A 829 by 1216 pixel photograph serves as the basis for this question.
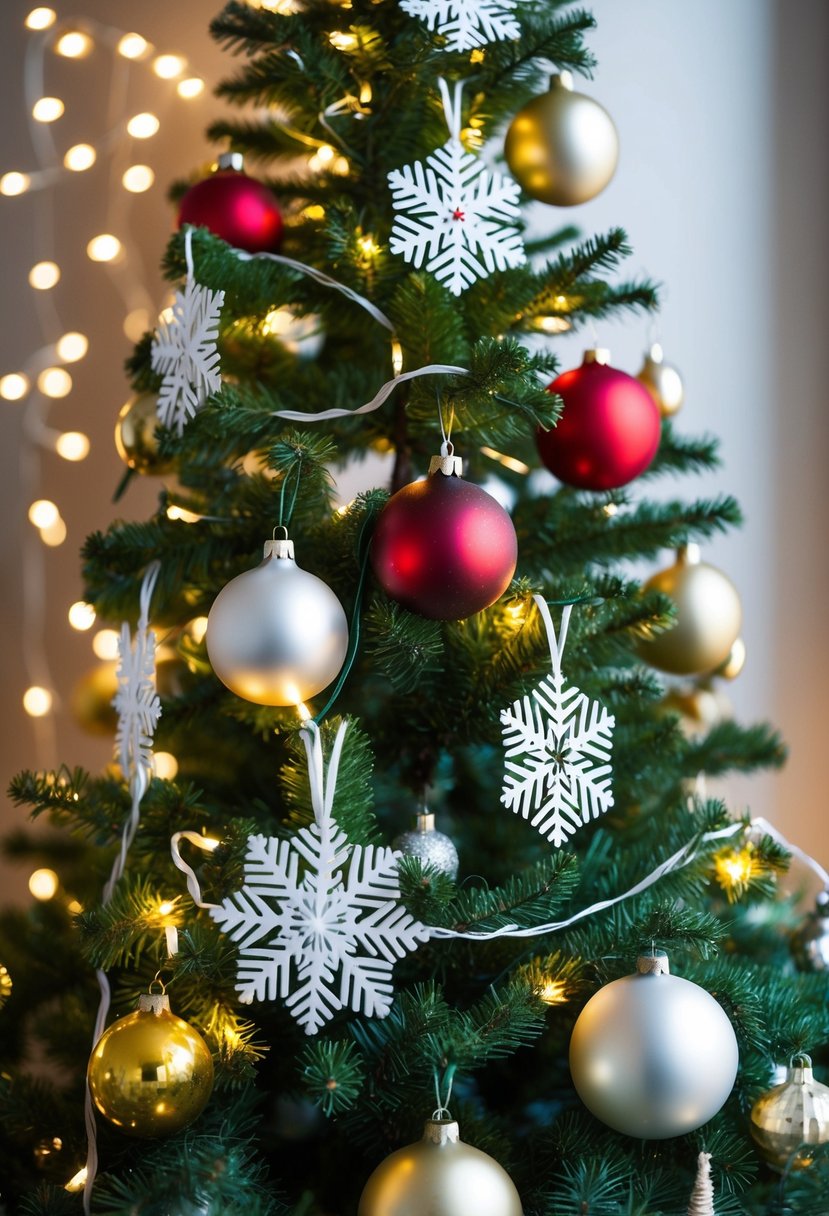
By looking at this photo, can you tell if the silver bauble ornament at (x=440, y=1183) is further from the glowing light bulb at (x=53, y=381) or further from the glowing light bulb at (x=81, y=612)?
the glowing light bulb at (x=53, y=381)

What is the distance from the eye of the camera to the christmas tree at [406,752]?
2.08 feet

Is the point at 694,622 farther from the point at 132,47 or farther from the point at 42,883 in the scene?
the point at 132,47

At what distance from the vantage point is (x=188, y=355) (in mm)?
735

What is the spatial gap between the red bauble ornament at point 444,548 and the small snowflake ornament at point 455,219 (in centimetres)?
15

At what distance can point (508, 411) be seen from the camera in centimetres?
75

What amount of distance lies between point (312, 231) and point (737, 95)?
651 mm

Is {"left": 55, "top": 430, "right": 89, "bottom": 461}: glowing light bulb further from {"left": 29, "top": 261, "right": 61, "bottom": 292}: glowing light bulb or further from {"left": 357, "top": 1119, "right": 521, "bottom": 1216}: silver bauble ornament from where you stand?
{"left": 357, "top": 1119, "right": 521, "bottom": 1216}: silver bauble ornament

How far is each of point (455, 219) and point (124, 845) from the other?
0.47m

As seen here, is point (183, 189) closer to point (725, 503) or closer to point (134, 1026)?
point (725, 503)

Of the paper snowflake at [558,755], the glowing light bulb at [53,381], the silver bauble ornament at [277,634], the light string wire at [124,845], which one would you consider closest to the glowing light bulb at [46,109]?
the glowing light bulb at [53,381]

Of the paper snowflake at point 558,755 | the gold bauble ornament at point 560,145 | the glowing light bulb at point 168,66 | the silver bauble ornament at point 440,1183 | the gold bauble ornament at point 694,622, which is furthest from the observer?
the glowing light bulb at point 168,66

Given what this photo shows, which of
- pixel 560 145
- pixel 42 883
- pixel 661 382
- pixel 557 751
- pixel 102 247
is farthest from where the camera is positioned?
pixel 102 247

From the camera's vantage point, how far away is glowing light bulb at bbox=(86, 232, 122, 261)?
125 cm

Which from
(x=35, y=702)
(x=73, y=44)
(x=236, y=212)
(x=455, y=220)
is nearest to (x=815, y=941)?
(x=455, y=220)
